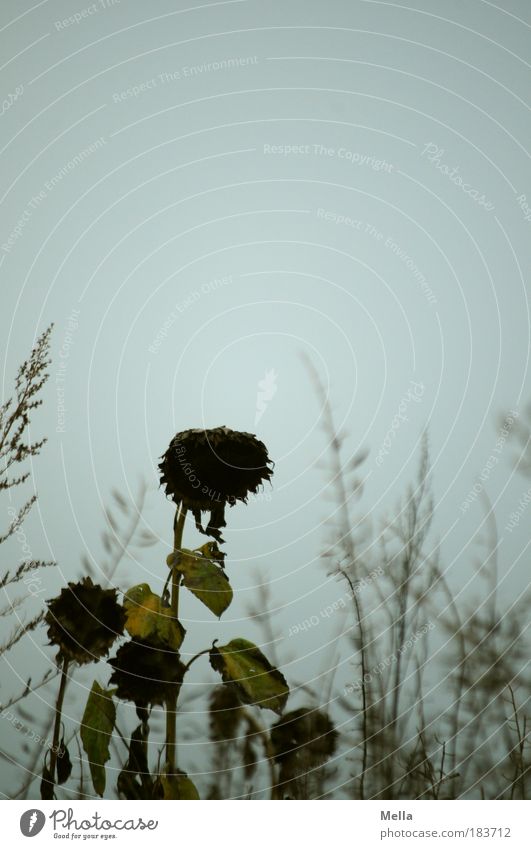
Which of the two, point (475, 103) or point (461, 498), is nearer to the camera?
point (461, 498)

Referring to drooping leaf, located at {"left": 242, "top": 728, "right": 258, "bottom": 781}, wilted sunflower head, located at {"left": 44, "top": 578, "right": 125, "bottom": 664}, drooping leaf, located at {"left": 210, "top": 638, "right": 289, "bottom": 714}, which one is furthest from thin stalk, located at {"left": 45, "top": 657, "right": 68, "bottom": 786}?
drooping leaf, located at {"left": 242, "top": 728, "right": 258, "bottom": 781}

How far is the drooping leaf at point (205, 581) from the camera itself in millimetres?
740

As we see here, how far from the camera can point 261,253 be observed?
125 centimetres

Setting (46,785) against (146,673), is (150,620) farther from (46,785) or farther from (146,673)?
(46,785)

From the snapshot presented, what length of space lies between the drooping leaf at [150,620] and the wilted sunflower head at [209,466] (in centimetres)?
8

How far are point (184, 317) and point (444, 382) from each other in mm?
413

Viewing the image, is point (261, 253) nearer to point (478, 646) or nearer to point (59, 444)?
point (59, 444)

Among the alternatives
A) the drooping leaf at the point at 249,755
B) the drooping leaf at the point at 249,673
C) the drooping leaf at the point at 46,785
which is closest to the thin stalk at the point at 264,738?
the drooping leaf at the point at 249,755

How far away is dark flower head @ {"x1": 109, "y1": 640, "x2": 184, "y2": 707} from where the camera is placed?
725 millimetres

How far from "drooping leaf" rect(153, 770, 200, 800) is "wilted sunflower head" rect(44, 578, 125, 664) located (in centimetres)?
15

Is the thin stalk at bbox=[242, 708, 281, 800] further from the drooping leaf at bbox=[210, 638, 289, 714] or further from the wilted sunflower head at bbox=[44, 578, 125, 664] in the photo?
the wilted sunflower head at bbox=[44, 578, 125, 664]
